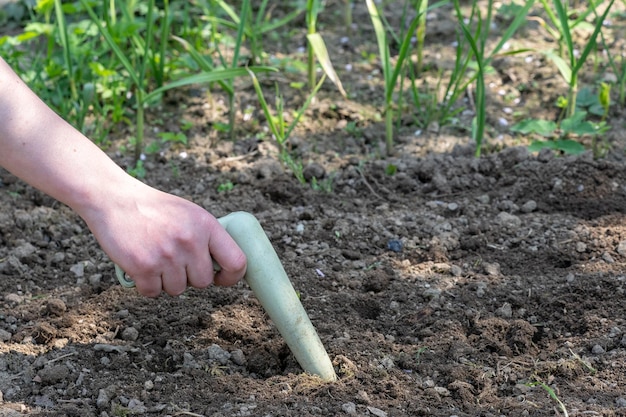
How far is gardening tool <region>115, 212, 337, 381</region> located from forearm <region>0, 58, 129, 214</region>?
0.75 feet

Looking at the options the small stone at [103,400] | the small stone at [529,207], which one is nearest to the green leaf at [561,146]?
the small stone at [529,207]

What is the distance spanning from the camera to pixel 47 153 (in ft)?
5.26

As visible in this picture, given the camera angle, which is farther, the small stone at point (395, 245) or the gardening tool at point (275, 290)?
the small stone at point (395, 245)

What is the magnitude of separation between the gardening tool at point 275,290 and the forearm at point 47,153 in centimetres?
23

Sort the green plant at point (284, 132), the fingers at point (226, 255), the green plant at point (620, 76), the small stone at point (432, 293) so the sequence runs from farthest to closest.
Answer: the green plant at point (620, 76) → the green plant at point (284, 132) → the small stone at point (432, 293) → the fingers at point (226, 255)

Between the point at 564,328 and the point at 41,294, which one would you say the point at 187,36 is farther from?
the point at 564,328

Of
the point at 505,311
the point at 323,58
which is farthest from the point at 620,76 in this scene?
the point at 505,311

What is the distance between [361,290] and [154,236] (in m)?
0.87

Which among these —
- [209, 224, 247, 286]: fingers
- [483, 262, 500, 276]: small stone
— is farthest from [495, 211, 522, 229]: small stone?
[209, 224, 247, 286]: fingers

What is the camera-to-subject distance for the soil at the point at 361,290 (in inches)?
75.0

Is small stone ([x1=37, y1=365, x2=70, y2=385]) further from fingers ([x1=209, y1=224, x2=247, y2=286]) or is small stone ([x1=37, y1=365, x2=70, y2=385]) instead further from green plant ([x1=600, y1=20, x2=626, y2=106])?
green plant ([x1=600, y1=20, x2=626, y2=106])

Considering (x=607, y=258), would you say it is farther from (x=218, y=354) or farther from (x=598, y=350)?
(x=218, y=354)

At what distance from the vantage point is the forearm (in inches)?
63.1

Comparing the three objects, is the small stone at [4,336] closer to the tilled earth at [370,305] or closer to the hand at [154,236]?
the tilled earth at [370,305]
